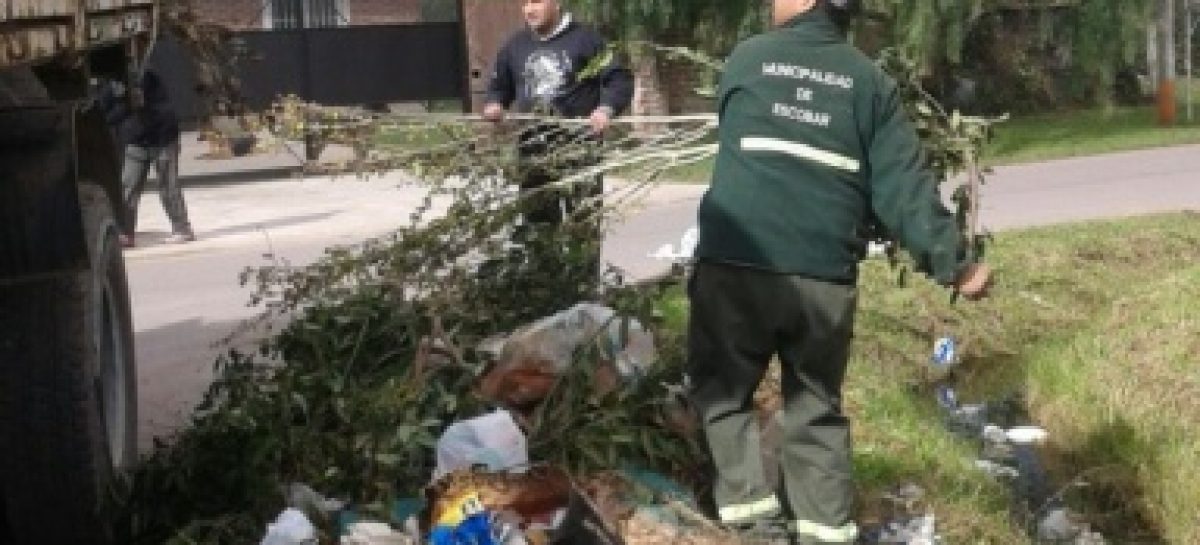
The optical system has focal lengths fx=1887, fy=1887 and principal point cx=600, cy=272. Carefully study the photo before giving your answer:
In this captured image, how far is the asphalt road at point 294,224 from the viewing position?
9.23 metres

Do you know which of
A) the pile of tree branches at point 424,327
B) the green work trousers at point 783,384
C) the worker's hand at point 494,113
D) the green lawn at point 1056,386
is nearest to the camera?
the green work trousers at point 783,384

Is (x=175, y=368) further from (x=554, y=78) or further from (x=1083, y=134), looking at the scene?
(x=1083, y=134)

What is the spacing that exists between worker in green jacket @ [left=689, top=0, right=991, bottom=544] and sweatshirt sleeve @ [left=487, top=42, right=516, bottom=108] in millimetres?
3513

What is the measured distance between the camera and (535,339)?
6.06m

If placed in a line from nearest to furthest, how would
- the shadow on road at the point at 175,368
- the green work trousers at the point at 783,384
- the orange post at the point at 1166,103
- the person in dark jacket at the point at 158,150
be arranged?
1. the green work trousers at the point at 783,384
2. the shadow on road at the point at 175,368
3. the person in dark jacket at the point at 158,150
4. the orange post at the point at 1166,103

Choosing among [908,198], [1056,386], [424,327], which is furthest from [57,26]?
[1056,386]

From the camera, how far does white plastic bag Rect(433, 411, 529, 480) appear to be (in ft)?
17.2

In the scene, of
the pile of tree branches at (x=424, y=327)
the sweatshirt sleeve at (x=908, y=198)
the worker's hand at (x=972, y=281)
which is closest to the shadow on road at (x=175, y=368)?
the pile of tree branches at (x=424, y=327)

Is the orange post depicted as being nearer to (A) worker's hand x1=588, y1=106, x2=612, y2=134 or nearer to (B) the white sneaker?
(B) the white sneaker

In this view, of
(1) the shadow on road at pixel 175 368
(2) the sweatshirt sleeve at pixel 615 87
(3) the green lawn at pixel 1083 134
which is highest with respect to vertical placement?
(2) the sweatshirt sleeve at pixel 615 87

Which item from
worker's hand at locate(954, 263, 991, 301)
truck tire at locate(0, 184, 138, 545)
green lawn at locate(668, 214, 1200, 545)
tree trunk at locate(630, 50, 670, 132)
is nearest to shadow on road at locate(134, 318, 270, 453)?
truck tire at locate(0, 184, 138, 545)

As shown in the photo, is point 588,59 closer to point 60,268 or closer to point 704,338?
point 704,338

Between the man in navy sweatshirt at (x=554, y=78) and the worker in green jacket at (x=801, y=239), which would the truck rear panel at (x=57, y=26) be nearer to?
the worker in green jacket at (x=801, y=239)

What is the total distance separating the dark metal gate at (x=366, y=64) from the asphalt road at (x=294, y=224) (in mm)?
2366
